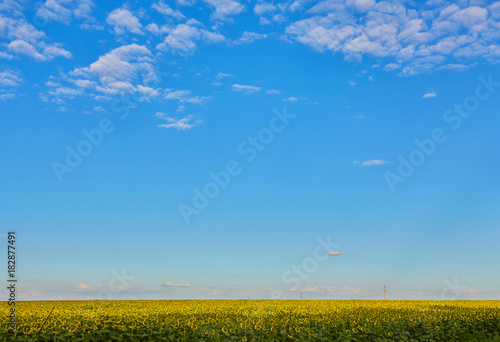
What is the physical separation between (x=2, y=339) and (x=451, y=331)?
15660mm

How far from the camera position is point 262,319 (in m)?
15.2

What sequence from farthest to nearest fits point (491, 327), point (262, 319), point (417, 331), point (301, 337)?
point (491, 327) < point (417, 331) < point (262, 319) < point (301, 337)

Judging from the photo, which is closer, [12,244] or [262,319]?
[12,244]

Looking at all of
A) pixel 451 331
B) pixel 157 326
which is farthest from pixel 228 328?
pixel 451 331

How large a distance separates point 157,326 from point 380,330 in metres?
7.93

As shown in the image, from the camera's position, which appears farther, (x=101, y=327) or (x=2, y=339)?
(x=101, y=327)

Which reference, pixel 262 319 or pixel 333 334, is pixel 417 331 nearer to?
pixel 333 334

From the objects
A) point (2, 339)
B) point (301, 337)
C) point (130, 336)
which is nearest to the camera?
point (2, 339)

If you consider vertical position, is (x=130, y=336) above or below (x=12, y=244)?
below

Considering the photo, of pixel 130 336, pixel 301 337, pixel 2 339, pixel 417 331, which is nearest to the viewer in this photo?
pixel 2 339

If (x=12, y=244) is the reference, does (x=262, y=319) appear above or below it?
below

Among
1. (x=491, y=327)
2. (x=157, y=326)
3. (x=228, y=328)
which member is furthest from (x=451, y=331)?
(x=157, y=326)

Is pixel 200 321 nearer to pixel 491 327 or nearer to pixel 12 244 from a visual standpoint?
pixel 12 244

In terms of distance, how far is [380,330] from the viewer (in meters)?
15.3
